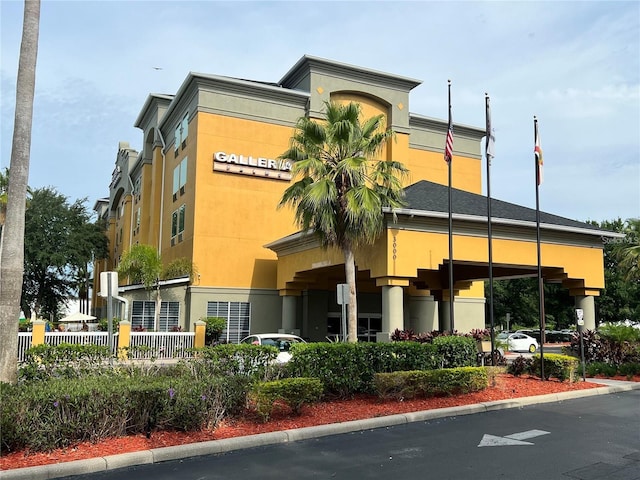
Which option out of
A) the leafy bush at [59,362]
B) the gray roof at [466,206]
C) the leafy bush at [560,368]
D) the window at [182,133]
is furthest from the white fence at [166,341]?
the leafy bush at [560,368]

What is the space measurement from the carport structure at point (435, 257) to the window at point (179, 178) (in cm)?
734

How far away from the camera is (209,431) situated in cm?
930

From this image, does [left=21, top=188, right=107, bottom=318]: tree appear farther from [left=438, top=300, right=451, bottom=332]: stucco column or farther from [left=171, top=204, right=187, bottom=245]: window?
[left=438, top=300, right=451, bottom=332]: stucco column

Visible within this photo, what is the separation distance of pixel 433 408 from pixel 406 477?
4.97 m

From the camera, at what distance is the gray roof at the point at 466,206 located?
2109 cm

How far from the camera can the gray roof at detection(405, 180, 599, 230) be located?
21.1m

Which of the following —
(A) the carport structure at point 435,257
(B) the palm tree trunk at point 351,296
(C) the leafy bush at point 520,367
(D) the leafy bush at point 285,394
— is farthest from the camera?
(A) the carport structure at point 435,257

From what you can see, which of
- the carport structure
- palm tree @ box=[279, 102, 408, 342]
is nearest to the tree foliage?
the carport structure

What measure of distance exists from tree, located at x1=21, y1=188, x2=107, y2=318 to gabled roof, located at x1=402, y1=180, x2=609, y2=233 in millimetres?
32684

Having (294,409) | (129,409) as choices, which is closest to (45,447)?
(129,409)

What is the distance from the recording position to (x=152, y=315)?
30703mm

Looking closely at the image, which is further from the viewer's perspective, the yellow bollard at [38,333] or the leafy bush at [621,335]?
the yellow bollard at [38,333]

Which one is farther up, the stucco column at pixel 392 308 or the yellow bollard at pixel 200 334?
the stucco column at pixel 392 308

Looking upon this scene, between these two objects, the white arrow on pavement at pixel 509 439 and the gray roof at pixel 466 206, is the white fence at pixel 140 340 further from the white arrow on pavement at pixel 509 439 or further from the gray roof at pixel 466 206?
the white arrow on pavement at pixel 509 439
